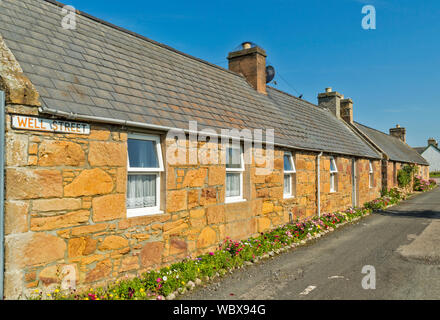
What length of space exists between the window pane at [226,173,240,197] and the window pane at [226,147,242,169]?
22 cm

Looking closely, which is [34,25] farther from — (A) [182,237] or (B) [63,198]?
(A) [182,237]

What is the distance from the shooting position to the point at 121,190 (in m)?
5.56

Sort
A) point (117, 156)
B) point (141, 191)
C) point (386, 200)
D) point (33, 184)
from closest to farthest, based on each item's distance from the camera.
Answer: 1. point (33, 184)
2. point (117, 156)
3. point (141, 191)
4. point (386, 200)

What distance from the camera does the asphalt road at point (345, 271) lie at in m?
5.55

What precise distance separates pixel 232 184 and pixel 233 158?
2.11 ft

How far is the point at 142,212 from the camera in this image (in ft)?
19.8
